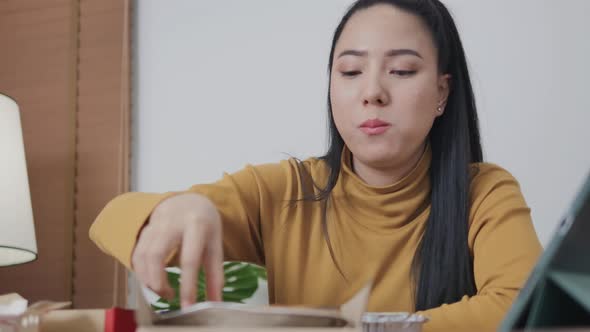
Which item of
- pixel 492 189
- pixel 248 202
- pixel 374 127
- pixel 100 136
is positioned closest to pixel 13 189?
pixel 100 136

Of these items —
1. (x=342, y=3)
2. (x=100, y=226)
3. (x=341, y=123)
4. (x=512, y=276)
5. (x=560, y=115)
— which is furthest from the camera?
(x=342, y=3)

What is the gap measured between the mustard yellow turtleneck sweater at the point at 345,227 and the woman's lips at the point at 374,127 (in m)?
0.14

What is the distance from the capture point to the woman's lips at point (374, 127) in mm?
1016

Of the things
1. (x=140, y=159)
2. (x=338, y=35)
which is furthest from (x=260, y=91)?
(x=338, y=35)

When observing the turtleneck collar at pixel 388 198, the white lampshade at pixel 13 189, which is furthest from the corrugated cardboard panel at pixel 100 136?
the turtleneck collar at pixel 388 198

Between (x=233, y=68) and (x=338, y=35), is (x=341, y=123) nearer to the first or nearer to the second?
(x=338, y=35)

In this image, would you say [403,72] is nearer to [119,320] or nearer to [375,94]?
[375,94]

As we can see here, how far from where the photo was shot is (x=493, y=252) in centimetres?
99

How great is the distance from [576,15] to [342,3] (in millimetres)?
687

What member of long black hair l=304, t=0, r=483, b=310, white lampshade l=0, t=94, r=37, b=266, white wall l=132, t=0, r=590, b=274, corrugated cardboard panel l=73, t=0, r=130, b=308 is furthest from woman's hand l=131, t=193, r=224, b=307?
corrugated cardboard panel l=73, t=0, r=130, b=308

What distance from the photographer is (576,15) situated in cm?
193

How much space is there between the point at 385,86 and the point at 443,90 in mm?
178

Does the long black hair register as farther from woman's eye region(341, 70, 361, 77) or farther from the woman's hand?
the woman's hand

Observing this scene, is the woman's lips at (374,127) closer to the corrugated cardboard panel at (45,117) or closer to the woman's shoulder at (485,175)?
the woman's shoulder at (485,175)
